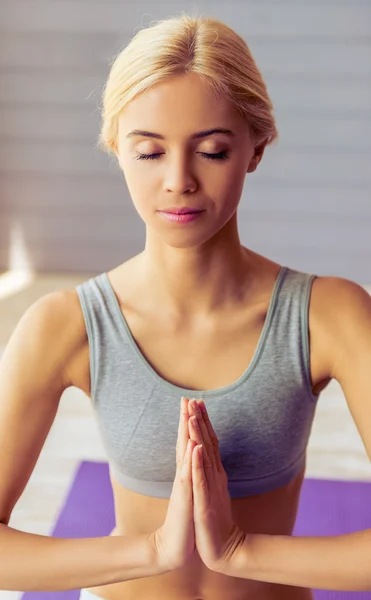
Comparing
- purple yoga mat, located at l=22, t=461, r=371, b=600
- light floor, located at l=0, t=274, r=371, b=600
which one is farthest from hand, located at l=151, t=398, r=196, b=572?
light floor, located at l=0, t=274, r=371, b=600

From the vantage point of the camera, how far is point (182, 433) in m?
1.03

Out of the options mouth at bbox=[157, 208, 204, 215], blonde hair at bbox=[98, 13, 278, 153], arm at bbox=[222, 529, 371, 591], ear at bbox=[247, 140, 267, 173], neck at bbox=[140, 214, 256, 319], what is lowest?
arm at bbox=[222, 529, 371, 591]

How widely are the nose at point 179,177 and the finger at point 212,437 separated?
0.94ft

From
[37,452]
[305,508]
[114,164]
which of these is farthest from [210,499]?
A: [114,164]

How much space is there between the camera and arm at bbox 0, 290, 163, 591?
110 cm

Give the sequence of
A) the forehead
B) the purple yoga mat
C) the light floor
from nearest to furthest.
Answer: the forehead, the purple yoga mat, the light floor

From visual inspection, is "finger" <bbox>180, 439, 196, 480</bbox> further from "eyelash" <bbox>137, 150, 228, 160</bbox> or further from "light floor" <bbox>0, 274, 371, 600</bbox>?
A: "light floor" <bbox>0, 274, 371, 600</bbox>

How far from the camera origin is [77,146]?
14.8 ft

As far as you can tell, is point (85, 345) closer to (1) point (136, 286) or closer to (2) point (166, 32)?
(1) point (136, 286)

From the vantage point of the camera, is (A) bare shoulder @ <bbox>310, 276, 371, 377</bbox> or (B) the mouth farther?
(A) bare shoulder @ <bbox>310, 276, 371, 377</bbox>

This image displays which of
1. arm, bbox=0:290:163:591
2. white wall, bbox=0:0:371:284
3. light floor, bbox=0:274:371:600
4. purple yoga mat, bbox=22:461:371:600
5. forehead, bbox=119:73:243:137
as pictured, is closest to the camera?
forehead, bbox=119:73:243:137

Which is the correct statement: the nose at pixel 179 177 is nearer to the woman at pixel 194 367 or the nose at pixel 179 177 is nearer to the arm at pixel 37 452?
the woman at pixel 194 367

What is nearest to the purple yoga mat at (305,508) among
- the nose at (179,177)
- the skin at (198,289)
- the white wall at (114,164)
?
the skin at (198,289)

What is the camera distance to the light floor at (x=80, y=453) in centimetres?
234
